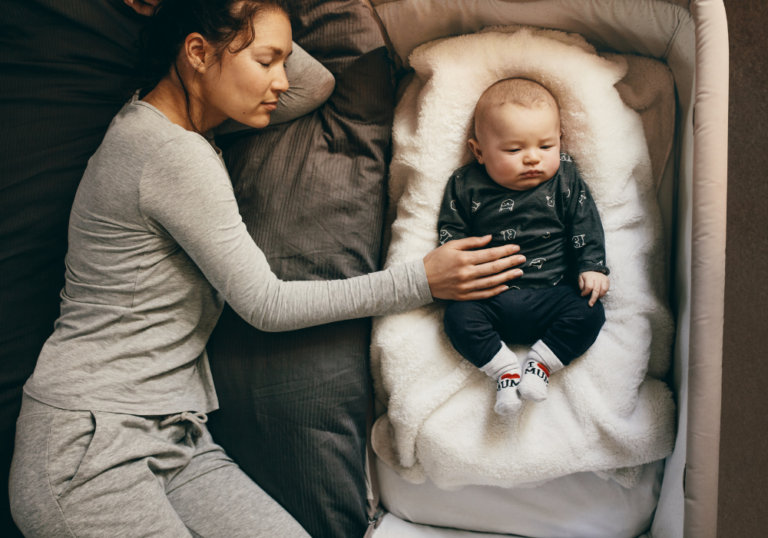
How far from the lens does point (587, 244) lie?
99cm

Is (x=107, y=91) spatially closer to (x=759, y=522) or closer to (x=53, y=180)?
(x=53, y=180)

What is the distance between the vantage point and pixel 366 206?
1.07m

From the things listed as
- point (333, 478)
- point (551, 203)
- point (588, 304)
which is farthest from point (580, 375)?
point (333, 478)

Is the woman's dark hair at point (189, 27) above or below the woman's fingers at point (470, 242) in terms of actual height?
above

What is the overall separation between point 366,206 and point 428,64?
352 millimetres

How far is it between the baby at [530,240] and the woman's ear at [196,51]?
55 cm

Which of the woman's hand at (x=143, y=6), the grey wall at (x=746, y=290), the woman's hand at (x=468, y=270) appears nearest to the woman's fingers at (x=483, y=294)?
the woman's hand at (x=468, y=270)

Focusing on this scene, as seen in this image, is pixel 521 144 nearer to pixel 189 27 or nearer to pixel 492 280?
pixel 492 280

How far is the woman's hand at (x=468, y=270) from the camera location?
96 cm

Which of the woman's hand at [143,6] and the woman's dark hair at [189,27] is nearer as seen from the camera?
the woman's dark hair at [189,27]

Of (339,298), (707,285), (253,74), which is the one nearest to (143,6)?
(253,74)

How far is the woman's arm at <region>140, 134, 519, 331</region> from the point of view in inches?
32.5

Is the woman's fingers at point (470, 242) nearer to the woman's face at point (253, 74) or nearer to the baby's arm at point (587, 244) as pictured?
the baby's arm at point (587, 244)

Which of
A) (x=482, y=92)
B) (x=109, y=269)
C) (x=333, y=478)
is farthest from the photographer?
(x=482, y=92)
